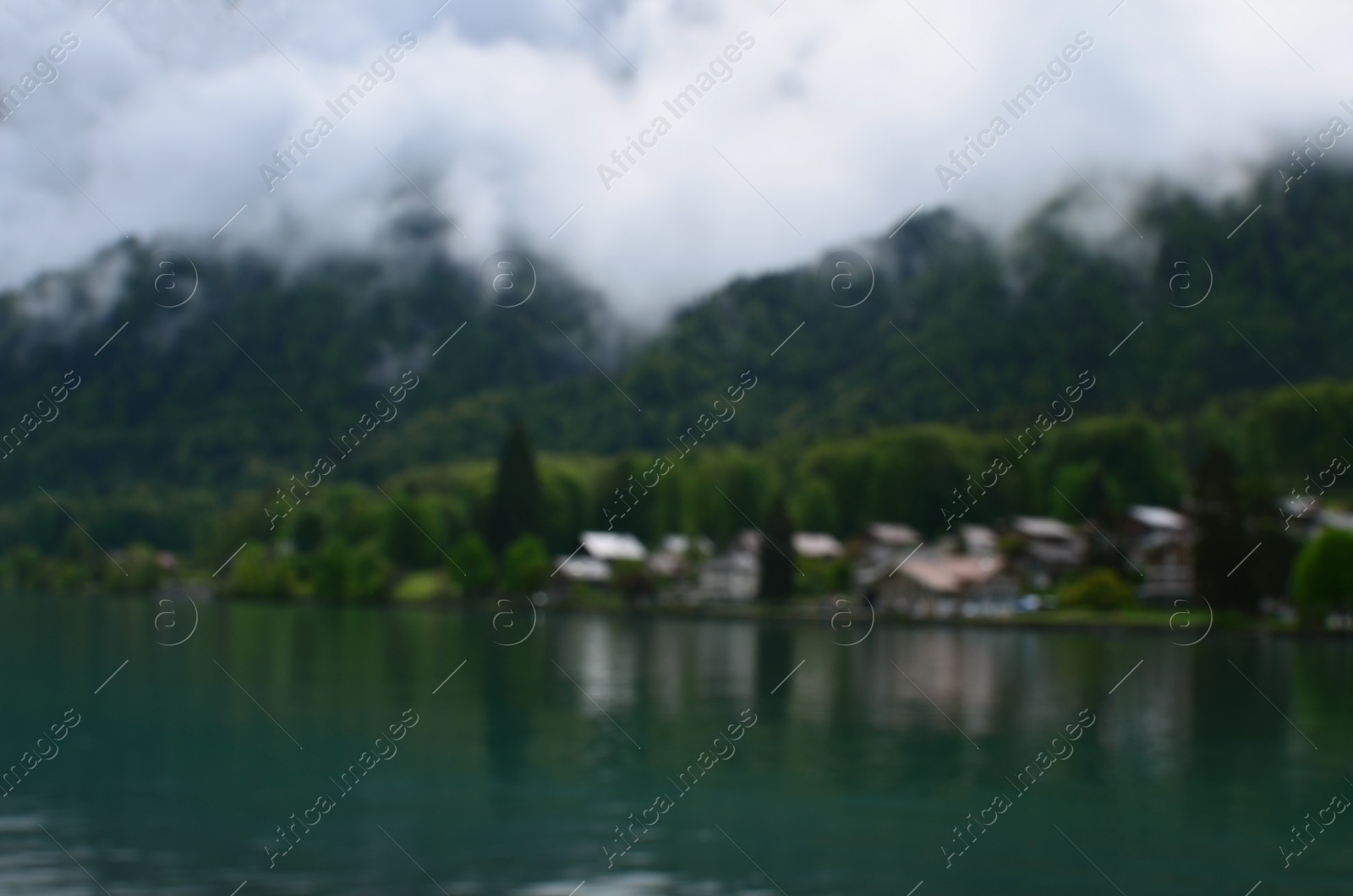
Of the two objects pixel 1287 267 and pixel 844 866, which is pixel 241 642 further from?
pixel 1287 267

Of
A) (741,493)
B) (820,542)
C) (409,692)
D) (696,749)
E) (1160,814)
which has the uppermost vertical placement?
(741,493)

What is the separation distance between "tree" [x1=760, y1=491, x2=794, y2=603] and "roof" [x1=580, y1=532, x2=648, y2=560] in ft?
50.9

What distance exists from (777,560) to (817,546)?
18.8 meters

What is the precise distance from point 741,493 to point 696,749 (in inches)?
3524

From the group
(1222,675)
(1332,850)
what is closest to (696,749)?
(1332,850)

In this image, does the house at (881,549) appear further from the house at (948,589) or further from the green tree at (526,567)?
the green tree at (526,567)

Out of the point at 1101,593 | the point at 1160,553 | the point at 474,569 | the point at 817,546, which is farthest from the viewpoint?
the point at 817,546

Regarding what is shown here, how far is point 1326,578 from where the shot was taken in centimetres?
5941

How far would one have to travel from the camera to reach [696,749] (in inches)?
919

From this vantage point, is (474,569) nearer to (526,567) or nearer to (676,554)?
(526,567)

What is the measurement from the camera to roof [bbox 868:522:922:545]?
104 m

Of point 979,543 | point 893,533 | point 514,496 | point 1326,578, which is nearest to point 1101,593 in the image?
point 1326,578

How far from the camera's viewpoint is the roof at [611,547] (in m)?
107

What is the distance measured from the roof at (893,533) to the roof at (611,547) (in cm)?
1861
